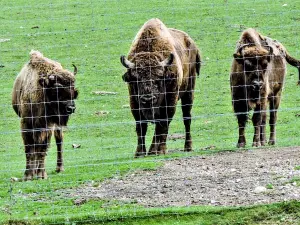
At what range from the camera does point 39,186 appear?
12.1m

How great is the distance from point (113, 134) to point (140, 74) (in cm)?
445

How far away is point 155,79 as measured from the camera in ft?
47.3

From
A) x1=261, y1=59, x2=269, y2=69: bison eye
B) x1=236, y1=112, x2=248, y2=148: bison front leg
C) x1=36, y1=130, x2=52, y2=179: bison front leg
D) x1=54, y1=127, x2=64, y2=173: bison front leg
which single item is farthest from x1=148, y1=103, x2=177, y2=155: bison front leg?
x1=36, y1=130, x2=52, y2=179: bison front leg

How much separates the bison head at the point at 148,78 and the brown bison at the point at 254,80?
4.17ft

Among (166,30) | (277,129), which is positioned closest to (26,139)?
(166,30)

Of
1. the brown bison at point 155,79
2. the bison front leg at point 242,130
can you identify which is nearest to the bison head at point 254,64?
the bison front leg at point 242,130

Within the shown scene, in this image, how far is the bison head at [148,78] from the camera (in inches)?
567

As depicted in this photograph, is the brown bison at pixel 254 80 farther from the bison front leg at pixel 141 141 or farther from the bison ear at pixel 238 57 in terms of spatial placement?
the bison front leg at pixel 141 141

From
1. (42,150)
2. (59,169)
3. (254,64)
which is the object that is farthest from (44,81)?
(254,64)

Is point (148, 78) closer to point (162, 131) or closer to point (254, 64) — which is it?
point (162, 131)

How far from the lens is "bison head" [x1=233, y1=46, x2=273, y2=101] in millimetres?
15039

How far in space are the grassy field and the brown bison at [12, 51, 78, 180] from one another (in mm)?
422

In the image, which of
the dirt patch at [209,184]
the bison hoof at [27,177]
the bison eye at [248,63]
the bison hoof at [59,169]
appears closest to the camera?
the dirt patch at [209,184]

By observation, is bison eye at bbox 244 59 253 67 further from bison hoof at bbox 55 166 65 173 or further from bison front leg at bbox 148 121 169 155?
bison hoof at bbox 55 166 65 173
